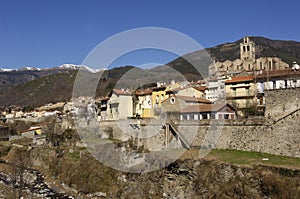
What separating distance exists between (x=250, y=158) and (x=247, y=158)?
20 cm

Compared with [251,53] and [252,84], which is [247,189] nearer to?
[252,84]

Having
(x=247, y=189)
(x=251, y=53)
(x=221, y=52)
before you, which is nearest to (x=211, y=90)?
(x=251, y=53)

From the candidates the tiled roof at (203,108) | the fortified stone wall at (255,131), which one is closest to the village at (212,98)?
the tiled roof at (203,108)

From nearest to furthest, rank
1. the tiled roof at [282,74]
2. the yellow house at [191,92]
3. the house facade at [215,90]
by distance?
the tiled roof at [282,74]
the house facade at [215,90]
the yellow house at [191,92]

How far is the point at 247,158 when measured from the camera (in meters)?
24.9

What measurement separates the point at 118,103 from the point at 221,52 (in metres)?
111

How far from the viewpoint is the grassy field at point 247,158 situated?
22672mm

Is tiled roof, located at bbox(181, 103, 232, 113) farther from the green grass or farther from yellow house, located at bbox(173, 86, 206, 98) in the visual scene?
yellow house, located at bbox(173, 86, 206, 98)

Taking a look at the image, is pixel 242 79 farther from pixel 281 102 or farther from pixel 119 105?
pixel 119 105

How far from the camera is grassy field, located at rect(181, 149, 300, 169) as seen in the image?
22.7 meters

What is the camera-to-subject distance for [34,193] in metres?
30.9

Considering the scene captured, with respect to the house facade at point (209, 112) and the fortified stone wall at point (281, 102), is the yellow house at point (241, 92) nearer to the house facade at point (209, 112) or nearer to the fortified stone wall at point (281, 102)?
the house facade at point (209, 112)

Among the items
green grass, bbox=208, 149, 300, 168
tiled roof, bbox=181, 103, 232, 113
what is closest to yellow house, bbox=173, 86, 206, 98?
tiled roof, bbox=181, 103, 232, 113

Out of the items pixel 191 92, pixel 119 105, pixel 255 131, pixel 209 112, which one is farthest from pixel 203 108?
pixel 119 105
